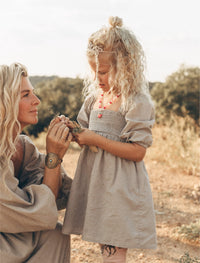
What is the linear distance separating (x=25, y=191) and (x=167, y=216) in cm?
317

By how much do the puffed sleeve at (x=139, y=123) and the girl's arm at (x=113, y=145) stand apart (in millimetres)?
50

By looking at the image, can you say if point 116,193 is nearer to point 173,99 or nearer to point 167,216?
point 167,216

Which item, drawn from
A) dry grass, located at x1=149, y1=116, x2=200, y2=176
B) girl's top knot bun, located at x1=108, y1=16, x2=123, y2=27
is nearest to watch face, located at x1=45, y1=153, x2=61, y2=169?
girl's top knot bun, located at x1=108, y1=16, x2=123, y2=27

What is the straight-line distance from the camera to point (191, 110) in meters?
15.1

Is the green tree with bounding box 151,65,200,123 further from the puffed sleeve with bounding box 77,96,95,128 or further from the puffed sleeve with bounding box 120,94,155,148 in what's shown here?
the puffed sleeve with bounding box 120,94,155,148

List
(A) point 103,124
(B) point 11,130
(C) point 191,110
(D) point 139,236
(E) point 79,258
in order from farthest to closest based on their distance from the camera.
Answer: (C) point 191,110, (E) point 79,258, (A) point 103,124, (D) point 139,236, (B) point 11,130

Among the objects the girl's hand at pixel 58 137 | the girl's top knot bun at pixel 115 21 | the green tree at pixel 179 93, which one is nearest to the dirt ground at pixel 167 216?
the girl's hand at pixel 58 137

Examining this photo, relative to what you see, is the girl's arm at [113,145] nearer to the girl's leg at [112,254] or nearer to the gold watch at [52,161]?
the gold watch at [52,161]

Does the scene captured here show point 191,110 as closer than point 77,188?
No

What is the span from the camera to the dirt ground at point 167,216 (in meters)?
3.78

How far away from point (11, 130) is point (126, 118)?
2.58 feet

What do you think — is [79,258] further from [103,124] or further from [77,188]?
[103,124]

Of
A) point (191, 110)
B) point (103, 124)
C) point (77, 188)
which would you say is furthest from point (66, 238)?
point (191, 110)

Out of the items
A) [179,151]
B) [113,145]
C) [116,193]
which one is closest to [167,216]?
[116,193]
